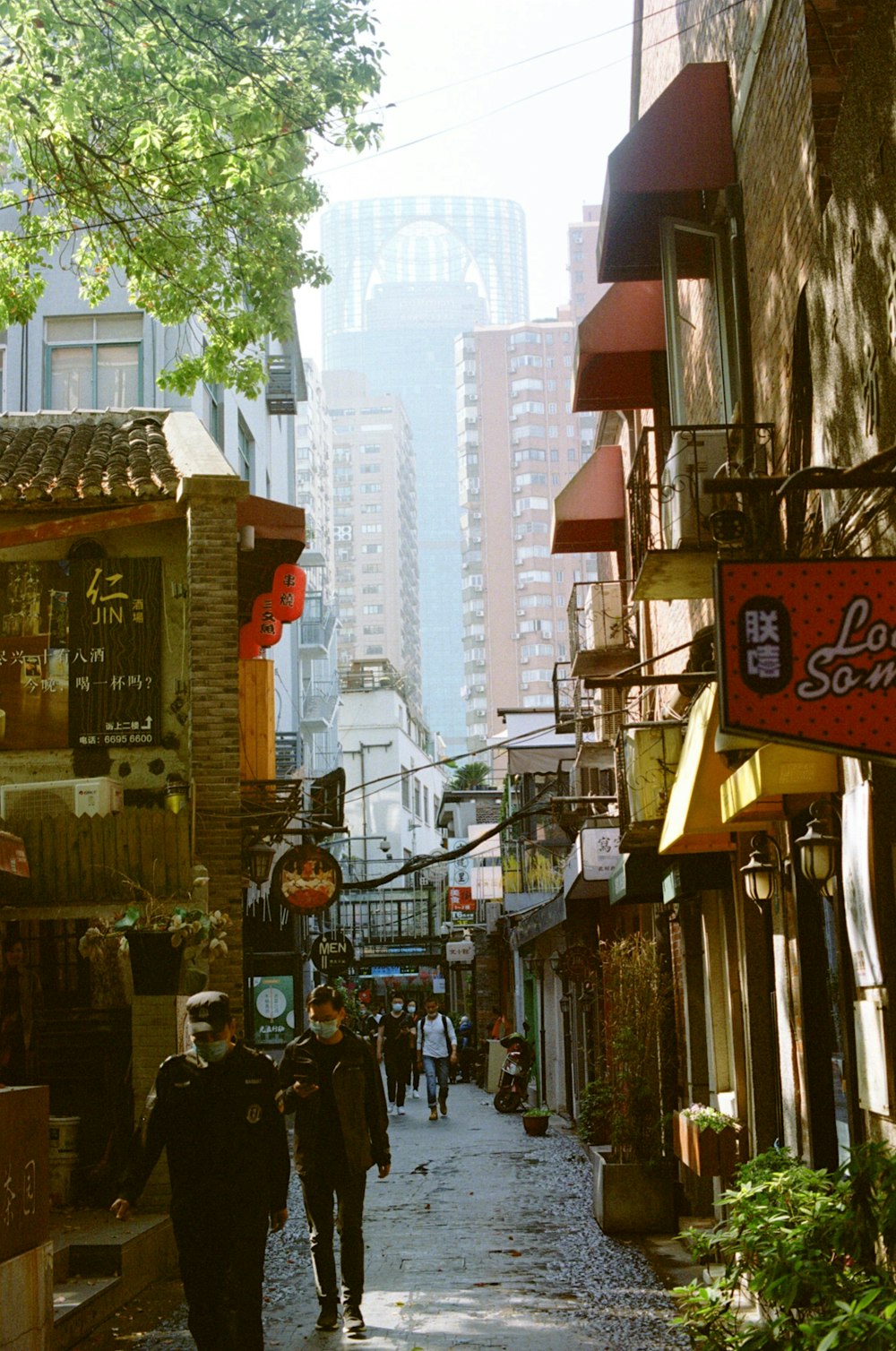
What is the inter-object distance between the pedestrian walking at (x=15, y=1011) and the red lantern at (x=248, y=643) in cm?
582

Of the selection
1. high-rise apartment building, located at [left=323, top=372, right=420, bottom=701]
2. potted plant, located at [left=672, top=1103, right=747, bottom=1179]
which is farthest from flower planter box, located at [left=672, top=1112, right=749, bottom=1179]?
high-rise apartment building, located at [left=323, top=372, right=420, bottom=701]

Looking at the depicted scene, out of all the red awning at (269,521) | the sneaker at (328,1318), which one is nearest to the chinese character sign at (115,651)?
the red awning at (269,521)

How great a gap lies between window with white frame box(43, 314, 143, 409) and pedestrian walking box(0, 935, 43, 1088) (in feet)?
37.5

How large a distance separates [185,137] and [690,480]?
5.51 metres

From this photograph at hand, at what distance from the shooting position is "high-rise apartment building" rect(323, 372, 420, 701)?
151125 mm

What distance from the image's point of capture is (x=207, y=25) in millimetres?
12148

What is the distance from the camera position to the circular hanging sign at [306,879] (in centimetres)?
1758

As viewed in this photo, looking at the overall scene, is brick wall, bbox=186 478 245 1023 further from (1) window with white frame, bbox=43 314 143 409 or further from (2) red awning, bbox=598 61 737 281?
(1) window with white frame, bbox=43 314 143 409

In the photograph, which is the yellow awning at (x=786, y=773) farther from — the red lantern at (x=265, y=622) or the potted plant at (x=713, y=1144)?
the red lantern at (x=265, y=622)

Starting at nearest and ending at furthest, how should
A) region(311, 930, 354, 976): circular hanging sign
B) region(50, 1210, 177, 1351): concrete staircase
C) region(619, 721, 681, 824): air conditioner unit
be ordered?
region(50, 1210, 177, 1351): concrete staircase < region(619, 721, 681, 824): air conditioner unit < region(311, 930, 354, 976): circular hanging sign

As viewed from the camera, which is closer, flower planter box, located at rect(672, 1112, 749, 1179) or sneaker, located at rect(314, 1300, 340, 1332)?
sneaker, located at rect(314, 1300, 340, 1332)

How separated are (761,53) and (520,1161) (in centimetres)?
1342

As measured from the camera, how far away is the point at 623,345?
47.2ft

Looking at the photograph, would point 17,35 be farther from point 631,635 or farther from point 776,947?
point 631,635
